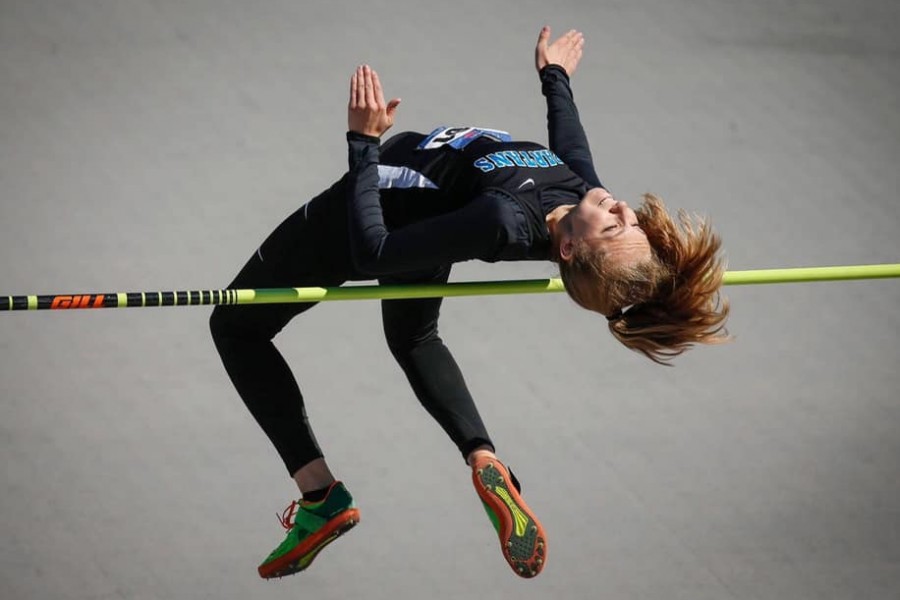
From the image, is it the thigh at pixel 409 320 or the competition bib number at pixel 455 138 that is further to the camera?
the thigh at pixel 409 320

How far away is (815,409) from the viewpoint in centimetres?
344

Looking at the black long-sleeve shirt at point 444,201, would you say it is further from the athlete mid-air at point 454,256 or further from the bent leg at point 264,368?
the bent leg at point 264,368

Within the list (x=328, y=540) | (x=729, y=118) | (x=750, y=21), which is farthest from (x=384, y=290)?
(x=750, y=21)

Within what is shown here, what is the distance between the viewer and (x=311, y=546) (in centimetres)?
233

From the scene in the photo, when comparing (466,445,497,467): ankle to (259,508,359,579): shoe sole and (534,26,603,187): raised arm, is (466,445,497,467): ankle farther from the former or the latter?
(534,26,603,187): raised arm

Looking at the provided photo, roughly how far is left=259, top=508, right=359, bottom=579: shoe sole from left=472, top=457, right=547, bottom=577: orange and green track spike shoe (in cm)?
24

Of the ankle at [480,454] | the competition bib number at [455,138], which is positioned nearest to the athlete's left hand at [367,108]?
the competition bib number at [455,138]

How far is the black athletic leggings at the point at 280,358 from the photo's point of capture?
7.36 ft

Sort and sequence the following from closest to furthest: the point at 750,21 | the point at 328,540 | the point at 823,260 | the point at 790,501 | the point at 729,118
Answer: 1. the point at 328,540
2. the point at 790,501
3. the point at 823,260
4. the point at 729,118
5. the point at 750,21

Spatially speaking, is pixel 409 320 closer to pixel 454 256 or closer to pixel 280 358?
pixel 280 358

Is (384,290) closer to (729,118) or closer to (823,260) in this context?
(823,260)

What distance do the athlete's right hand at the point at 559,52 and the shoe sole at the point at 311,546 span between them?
886mm

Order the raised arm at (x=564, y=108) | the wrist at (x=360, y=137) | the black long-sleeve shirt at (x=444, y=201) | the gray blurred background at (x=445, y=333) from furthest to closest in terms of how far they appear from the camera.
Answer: the gray blurred background at (x=445, y=333)
the raised arm at (x=564, y=108)
the wrist at (x=360, y=137)
the black long-sleeve shirt at (x=444, y=201)

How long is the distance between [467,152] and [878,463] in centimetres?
168
